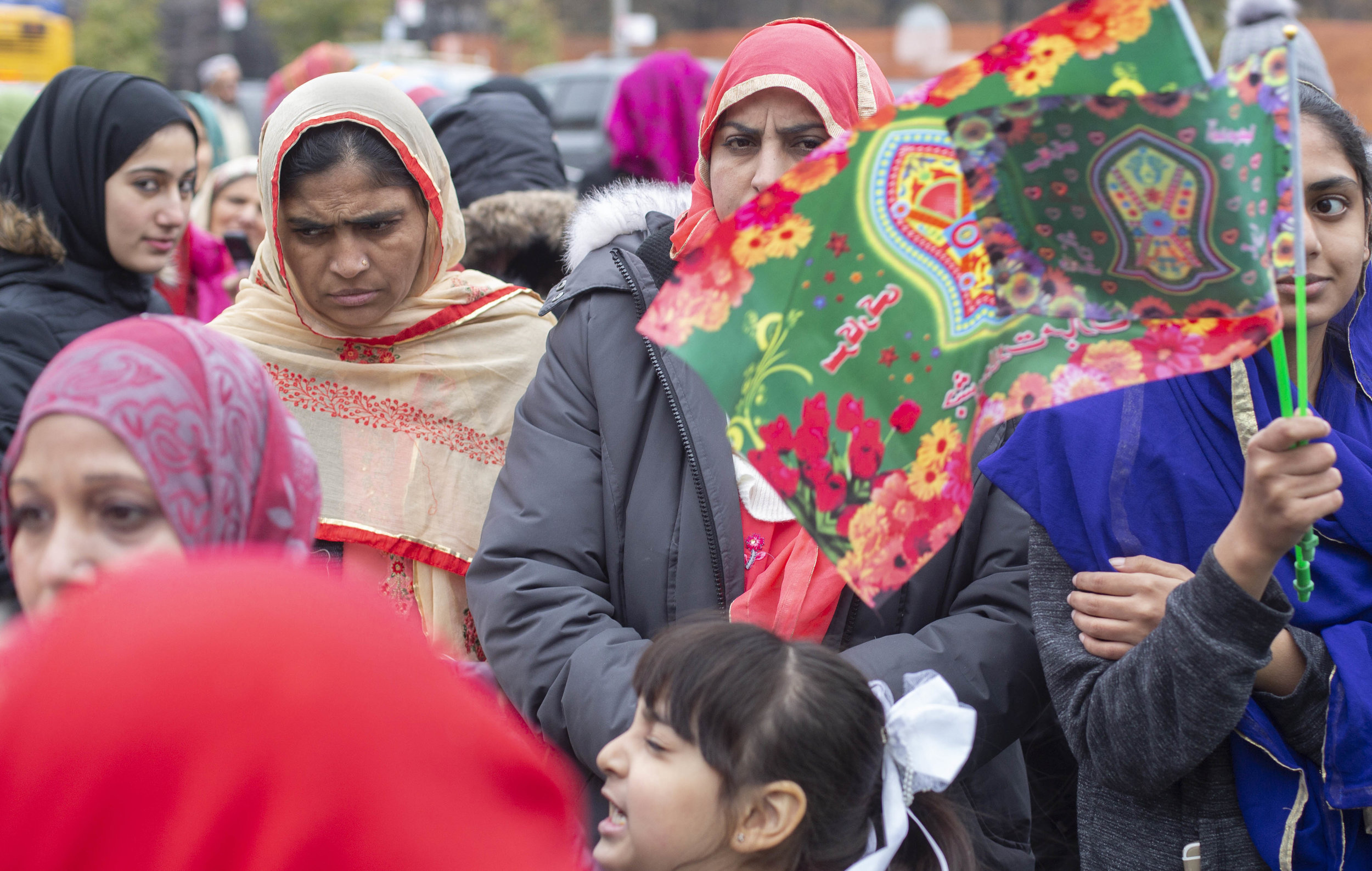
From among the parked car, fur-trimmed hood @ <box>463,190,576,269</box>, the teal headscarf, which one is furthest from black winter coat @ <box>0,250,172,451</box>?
the parked car

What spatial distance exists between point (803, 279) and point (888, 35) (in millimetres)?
24285

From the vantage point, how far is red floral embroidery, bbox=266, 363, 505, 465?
2939 mm

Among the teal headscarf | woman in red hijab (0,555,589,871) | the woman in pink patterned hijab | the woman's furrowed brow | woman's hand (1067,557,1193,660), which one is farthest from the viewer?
the teal headscarf

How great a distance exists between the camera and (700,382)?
2391 mm

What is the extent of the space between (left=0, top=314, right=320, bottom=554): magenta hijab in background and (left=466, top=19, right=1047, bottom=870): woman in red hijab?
2.42 feet

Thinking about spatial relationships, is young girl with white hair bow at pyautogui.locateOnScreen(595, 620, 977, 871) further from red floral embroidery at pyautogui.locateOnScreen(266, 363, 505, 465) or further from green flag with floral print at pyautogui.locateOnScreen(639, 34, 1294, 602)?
red floral embroidery at pyautogui.locateOnScreen(266, 363, 505, 465)

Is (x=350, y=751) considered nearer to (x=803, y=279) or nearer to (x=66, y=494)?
(x=66, y=494)

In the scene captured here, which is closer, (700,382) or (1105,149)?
(1105,149)

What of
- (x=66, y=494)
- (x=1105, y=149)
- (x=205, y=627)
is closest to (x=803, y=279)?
(x=1105, y=149)

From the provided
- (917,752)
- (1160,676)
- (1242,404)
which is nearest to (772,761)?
(917,752)

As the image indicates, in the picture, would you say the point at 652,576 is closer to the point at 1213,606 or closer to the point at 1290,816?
the point at 1213,606

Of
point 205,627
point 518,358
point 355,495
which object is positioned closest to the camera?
point 205,627

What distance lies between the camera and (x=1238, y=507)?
6.70ft

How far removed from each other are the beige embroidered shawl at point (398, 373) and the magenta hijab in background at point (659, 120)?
2.51 metres
